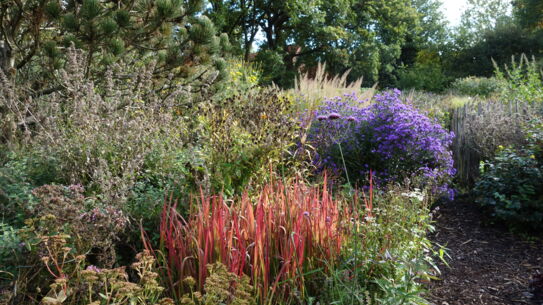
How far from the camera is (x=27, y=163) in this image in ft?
10.9

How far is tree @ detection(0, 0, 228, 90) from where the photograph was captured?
13.5 feet

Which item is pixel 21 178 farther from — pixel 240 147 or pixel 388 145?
pixel 388 145

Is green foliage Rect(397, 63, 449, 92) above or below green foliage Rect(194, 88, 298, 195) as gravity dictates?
above

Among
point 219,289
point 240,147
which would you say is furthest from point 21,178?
point 219,289

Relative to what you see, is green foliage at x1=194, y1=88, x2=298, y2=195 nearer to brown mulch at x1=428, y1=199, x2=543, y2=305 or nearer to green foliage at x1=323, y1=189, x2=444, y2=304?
green foliage at x1=323, y1=189, x2=444, y2=304

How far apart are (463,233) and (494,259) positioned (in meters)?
0.58

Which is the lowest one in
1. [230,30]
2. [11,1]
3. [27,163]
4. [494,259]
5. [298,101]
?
[494,259]

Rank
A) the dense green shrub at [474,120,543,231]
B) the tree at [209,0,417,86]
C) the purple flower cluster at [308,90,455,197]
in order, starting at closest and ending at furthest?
the dense green shrub at [474,120,543,231] → the purple flower cluster at [308,90,455,197] → the tree at [209,0,417,86]

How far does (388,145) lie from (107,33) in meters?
3.27

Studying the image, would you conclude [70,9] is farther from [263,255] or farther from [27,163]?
[263,255]

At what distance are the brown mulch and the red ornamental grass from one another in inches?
38.6

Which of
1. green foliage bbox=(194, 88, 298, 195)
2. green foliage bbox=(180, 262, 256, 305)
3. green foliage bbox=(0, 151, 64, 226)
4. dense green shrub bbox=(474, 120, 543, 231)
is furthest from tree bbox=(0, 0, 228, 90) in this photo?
dense green shrub bbox=(474, 120, 543, 231)

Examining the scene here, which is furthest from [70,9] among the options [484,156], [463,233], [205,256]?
[484,156]

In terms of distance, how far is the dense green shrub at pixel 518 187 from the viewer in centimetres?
423
